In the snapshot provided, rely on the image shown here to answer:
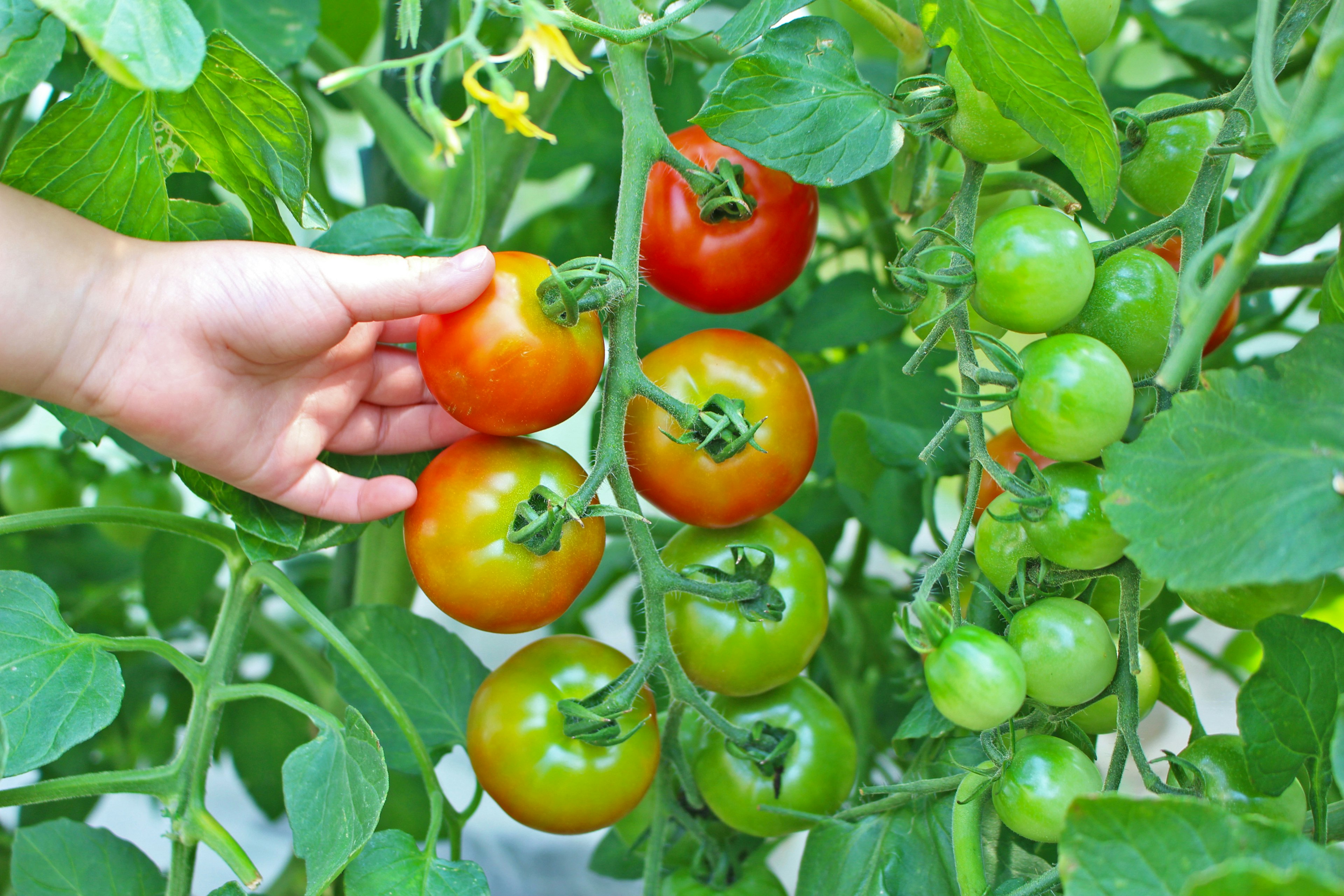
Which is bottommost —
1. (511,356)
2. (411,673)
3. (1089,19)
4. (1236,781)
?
(411,673)

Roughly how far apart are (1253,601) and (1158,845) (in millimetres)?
122

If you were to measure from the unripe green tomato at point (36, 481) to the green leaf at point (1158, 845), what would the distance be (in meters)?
0.86

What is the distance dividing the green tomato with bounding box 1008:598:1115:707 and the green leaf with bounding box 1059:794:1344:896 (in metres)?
0.06

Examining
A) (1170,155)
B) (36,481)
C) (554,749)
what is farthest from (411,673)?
(36,481)

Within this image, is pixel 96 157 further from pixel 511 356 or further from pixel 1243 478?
pixel 1243 478

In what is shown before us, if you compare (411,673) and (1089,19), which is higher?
(1089,19)

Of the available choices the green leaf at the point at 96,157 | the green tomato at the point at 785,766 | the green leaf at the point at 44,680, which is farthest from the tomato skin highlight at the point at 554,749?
the green leaf at the point at 96,157

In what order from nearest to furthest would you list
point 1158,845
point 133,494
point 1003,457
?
1. point 1158,845
2. point 1003,457
3. point 133,494

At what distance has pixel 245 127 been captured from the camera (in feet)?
1.35

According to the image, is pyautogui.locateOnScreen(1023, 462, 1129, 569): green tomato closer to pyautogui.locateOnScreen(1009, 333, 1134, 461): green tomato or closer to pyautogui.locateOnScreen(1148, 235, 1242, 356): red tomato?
pyautogui.locateOnScreen(1009, 333, 1134, 461): green tomato

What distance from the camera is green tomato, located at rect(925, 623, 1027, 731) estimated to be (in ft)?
0.92

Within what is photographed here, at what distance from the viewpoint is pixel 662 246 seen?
0.43 meters

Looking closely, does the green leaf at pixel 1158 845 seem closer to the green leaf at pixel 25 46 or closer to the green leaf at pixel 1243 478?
the green leaf at pixel 1243 478

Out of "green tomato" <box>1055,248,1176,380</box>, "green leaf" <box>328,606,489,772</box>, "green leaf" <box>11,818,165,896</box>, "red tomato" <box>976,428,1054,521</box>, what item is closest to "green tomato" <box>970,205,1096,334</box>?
"green tomato" <box>1055,248,1176,380</box>
